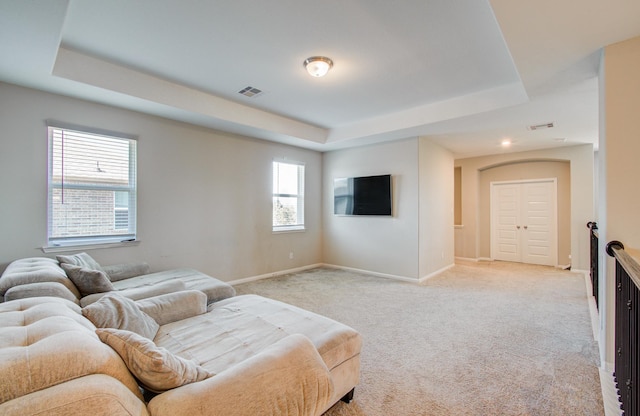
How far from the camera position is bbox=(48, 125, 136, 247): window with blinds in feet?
10.7

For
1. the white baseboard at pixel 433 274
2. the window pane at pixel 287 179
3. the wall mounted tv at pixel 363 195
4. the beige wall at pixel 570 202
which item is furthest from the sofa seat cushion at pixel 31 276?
the beige wall at pixel 570 202

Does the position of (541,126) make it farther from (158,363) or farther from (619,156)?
(158,363)

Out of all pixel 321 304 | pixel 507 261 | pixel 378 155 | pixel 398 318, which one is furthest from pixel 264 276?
pixel 507 261

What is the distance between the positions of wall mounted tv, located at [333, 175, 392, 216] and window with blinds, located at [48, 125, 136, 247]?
144 inches

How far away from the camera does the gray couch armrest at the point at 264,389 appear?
103 centimetres

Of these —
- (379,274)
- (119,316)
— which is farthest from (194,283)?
(379,274)

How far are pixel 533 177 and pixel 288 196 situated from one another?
5600 mm

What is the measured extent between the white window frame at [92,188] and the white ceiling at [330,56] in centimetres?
41

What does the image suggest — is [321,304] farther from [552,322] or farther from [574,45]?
[574,45]

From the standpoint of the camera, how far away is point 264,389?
118 centimetres

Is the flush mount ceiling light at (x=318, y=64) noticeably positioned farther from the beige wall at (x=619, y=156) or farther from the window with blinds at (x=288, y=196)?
the window with blinds at (x=288, y=196)

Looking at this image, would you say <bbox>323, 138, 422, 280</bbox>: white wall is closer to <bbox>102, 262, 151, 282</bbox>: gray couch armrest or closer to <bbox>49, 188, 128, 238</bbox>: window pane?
<bbox>102, 262, 151, 282</bbox>: gray couch armrest

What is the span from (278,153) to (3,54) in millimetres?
3660

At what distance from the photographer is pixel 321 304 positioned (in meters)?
3.87
